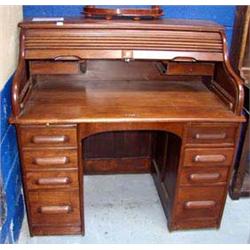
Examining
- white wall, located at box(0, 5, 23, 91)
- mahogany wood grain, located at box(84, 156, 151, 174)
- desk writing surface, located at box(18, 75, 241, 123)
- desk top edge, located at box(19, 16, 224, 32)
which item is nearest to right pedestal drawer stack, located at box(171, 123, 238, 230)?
desk writing surface, located at box(18, 75, 241, 123)

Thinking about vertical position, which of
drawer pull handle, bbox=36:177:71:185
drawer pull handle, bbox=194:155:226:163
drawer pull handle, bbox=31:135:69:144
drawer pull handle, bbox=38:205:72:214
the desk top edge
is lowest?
drawer pull handle, bbox=38:205:72:214

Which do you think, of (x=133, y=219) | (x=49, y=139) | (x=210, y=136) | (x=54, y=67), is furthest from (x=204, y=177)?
(x=54, y=67)

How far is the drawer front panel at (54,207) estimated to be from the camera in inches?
68.0

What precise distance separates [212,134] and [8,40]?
1.13 m

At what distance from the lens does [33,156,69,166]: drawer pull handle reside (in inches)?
63.4

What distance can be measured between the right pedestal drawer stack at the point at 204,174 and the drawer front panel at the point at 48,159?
588 millimetres

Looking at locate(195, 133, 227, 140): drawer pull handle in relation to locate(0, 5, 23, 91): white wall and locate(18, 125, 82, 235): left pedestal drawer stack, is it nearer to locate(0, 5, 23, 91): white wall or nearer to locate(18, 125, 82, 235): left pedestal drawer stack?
locate(18, 125, 82, 235): left pedestal drawer stack

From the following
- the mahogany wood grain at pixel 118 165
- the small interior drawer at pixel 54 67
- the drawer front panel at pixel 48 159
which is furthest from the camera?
the mahogany wood grain at pixel 118 165

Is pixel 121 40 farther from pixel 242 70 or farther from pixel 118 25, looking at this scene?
pixel 242 70

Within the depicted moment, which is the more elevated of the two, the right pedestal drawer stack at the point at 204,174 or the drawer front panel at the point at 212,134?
the drawer front panel at the point at 212,134

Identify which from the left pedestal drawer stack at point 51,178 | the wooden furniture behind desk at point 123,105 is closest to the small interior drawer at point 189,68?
the wooden furniture behind desk at point 123,105

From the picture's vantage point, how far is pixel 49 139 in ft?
5.12

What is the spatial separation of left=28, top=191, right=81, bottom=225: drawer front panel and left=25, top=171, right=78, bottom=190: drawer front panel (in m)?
0.05

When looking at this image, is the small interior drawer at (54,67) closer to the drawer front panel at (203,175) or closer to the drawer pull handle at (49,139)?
the drawer pull handle at (49,139)
